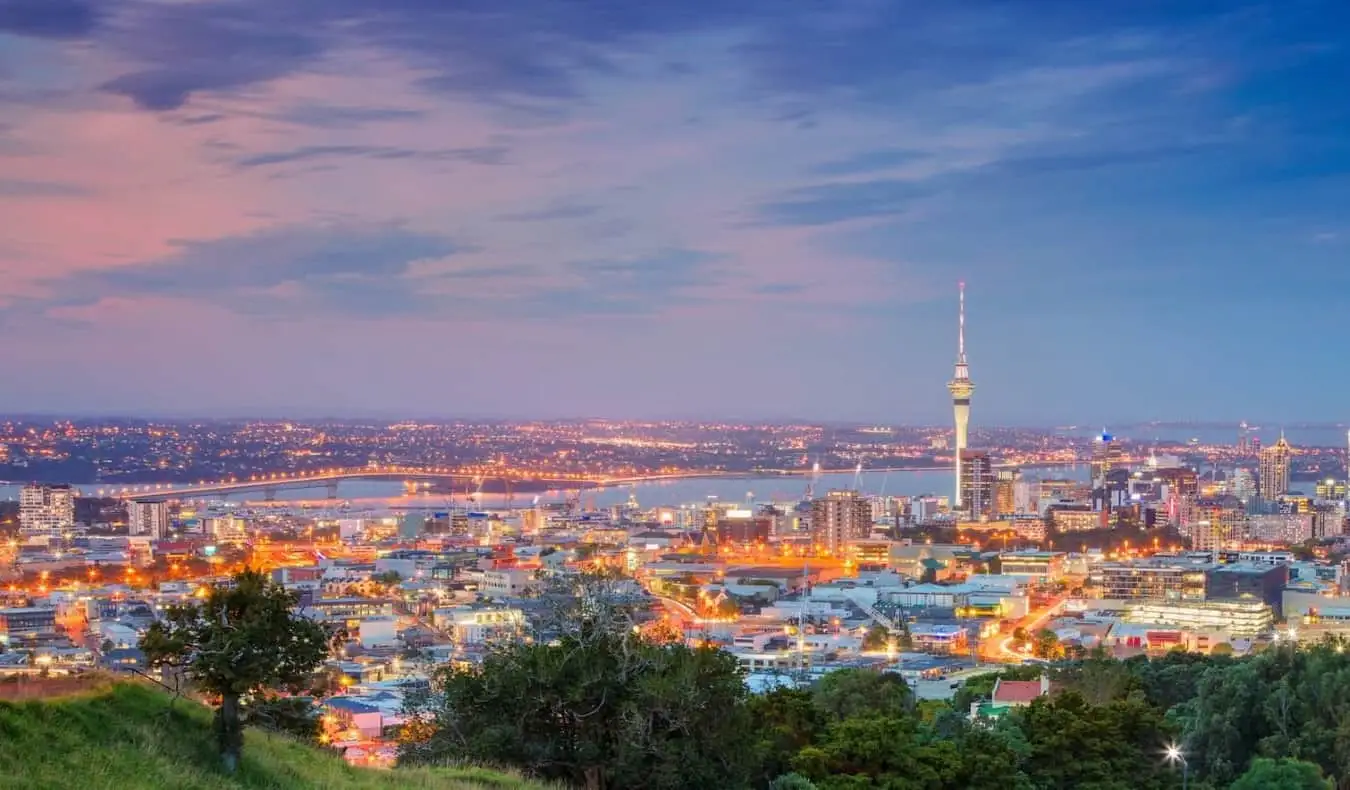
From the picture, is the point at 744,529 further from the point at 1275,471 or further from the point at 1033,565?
the point at 1275,471

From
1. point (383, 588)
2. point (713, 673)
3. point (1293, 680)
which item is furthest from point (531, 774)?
point (383, 588)

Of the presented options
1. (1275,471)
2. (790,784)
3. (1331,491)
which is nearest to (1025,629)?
(790,784)

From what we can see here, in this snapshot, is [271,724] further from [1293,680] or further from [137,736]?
[1293,680]

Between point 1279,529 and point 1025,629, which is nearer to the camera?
point 1025,629

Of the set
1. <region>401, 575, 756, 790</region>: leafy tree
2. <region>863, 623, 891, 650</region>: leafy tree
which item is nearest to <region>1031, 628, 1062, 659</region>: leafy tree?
<region>863, 623, 891, 650</region>: leafy tree

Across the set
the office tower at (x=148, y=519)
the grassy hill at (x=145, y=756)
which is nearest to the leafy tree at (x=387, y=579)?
the office tower at (x=148, y=519)

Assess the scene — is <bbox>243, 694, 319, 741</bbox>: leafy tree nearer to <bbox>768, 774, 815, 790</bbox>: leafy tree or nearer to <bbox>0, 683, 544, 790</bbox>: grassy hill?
<bbox>0, 683, 544, 790</bbox>: grassy hill
